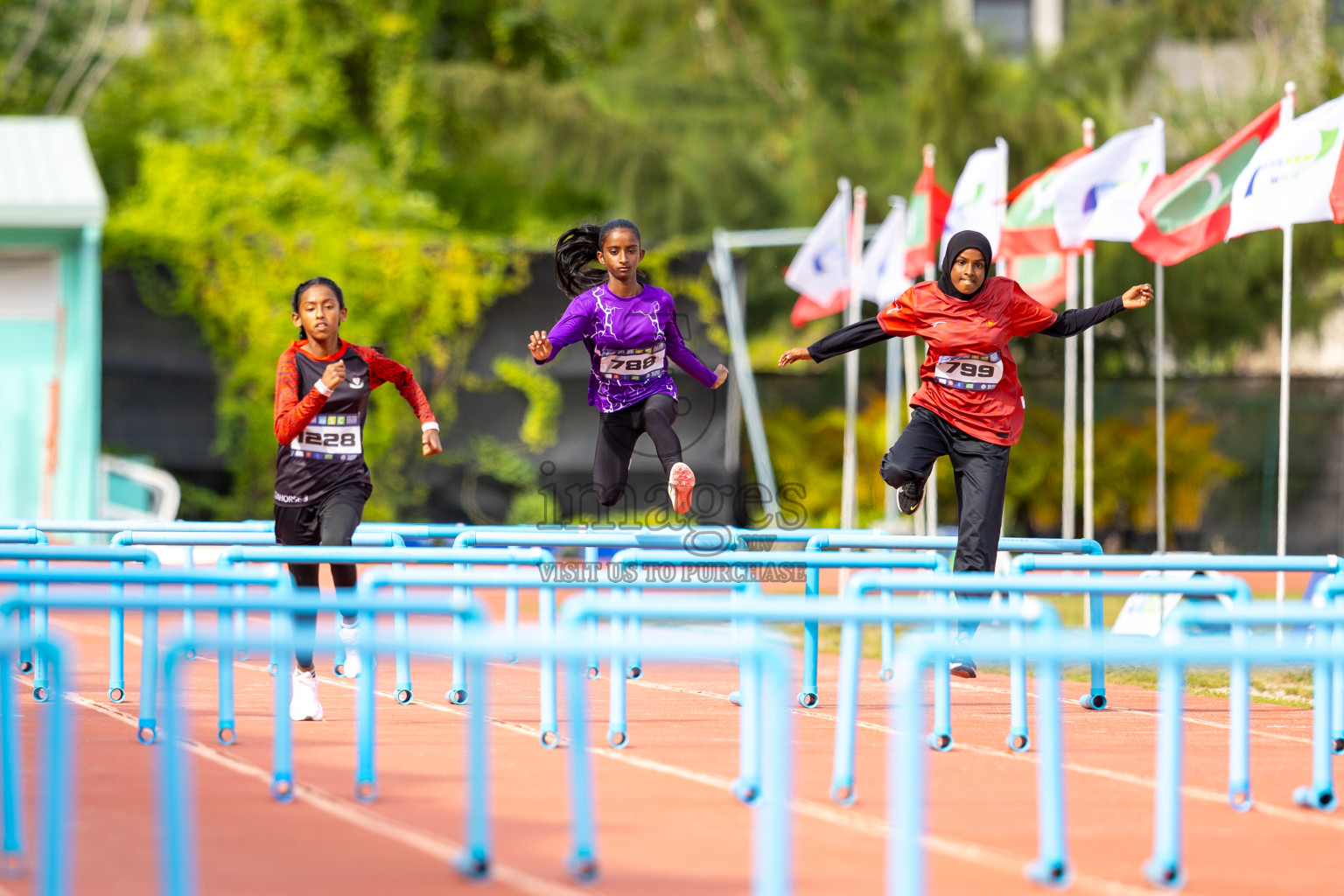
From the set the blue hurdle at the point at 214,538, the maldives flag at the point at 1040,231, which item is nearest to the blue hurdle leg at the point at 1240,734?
the blue hurdle at the point at 214,538

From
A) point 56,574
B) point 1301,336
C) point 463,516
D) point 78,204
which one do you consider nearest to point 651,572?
point 56,574

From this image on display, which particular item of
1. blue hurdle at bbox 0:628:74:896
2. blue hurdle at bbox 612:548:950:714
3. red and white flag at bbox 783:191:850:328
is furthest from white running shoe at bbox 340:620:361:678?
red and white flag at bbox 783:191:850:328

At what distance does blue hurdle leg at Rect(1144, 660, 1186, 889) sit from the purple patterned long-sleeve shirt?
4.60m

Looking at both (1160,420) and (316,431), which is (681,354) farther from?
(1160,420)

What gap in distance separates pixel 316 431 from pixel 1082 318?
11.7 feet

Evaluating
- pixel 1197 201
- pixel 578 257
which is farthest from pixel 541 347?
pixel 1197 201

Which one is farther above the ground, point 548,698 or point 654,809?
Result: point 548,698

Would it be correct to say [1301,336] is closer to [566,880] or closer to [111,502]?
[111,502]

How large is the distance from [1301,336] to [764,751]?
A: 16.6 m

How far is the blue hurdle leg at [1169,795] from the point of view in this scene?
4.38 metres

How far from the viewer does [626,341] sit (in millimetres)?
8719

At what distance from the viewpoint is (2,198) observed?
1678cm

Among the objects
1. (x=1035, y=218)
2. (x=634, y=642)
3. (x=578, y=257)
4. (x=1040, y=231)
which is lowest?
(x=634, y=642)

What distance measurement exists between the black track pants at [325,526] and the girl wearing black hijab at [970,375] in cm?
216
